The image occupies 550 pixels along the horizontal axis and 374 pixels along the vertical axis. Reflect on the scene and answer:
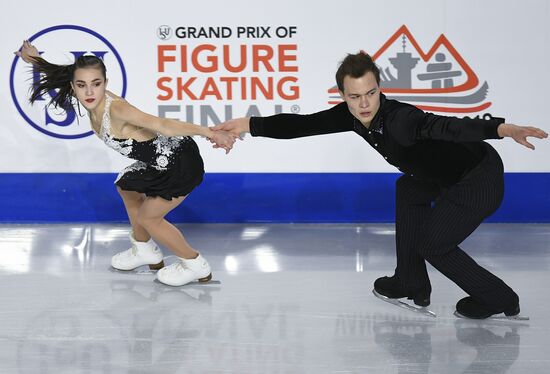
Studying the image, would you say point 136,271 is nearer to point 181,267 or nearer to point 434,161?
point 181,267

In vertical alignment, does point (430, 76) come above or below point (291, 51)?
below

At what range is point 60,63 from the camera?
557 cm

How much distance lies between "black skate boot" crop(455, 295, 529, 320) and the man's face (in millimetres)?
852

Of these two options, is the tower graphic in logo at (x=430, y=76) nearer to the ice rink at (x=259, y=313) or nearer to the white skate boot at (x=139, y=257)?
the ice rink at (x=259, y=313)

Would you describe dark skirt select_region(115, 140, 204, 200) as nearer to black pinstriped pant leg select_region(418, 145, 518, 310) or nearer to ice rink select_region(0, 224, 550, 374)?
ice rink select_region(0, 224, 550, 374)

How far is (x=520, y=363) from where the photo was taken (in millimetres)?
3105

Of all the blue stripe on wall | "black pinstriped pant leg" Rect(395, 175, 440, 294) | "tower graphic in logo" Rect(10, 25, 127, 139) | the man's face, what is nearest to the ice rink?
"black pinstriped pant leg" Rect(395, 175, 440, 294)

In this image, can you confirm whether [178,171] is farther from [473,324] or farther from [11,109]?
[11,109]

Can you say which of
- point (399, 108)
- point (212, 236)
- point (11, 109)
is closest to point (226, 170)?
point (212, 236)

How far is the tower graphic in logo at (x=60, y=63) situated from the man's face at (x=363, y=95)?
253cm

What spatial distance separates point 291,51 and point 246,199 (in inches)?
38.0

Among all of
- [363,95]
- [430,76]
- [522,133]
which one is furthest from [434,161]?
[430,76]

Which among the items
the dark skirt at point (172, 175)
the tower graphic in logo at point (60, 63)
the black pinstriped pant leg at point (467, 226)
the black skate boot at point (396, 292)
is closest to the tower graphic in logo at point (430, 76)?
the tower graphic in logo at point (60, 63)

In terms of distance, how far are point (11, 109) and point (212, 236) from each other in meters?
1.52
